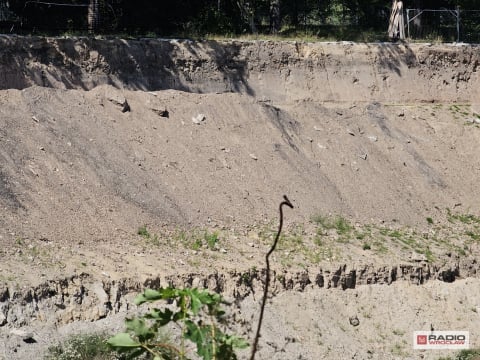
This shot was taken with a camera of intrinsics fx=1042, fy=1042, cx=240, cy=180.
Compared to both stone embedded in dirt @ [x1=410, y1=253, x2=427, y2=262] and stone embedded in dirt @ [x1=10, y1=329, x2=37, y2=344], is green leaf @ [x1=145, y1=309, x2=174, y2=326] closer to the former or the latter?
stone embedded in dirt @ [x1=10, y1=329, x2=37, y2=344]

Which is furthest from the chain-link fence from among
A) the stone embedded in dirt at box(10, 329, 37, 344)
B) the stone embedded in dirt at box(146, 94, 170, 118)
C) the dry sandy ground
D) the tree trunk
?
the stone embedded in dirt at box(10, 329, 37, 344)

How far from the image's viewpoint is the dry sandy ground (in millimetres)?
18062

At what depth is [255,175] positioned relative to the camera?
22.3 meters

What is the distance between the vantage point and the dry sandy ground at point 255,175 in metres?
18.1

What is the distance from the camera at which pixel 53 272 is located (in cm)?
1670

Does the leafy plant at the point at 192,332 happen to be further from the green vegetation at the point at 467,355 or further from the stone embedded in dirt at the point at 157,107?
the stone embedded in dirt at the point at 157,107

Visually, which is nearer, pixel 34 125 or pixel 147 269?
pixel 147 269

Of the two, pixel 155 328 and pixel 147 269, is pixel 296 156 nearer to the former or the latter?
pixel 147 269

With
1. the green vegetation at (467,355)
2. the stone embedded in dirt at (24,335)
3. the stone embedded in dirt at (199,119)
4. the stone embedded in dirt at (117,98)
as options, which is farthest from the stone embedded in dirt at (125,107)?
the green vegetation at (467,355)

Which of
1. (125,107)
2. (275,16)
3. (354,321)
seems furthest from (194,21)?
(354,321)

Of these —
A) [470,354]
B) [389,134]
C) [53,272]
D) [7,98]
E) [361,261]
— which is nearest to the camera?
[53,272]

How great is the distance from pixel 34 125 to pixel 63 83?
10.7 feet

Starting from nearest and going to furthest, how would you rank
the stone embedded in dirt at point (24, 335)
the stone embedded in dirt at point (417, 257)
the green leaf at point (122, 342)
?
the green leaf at point (122, 342) → the stone embedded in dirt at point (24, 335) → the stone embedded in dirt at point (417, 257)

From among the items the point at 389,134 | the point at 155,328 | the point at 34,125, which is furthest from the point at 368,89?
the point at 155,328
